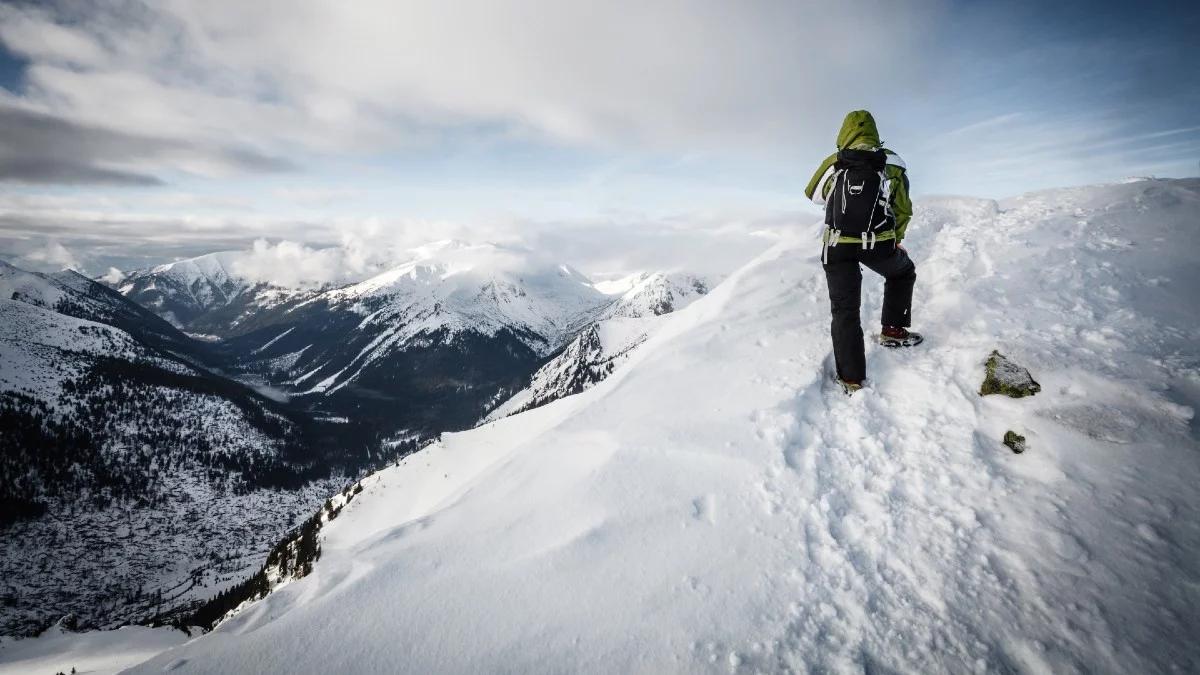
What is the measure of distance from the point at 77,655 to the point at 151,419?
182m

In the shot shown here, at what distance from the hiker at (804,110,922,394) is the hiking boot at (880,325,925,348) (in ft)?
3.23

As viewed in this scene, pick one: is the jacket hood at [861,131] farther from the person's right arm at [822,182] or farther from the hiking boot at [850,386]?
the hiking boot at [850,386]

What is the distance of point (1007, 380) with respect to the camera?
6.46m

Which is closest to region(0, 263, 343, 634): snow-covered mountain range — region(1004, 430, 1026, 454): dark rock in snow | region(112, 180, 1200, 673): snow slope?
region(112, 180, 1200, 673): snow slope

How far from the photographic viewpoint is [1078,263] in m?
8.98

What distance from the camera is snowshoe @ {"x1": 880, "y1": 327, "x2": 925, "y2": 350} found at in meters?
8.06

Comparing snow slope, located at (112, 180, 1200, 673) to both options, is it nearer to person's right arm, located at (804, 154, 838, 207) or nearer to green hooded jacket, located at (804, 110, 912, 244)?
green hooded jacket, located at (804, 110, 912, 244)

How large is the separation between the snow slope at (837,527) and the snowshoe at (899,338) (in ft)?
0.71

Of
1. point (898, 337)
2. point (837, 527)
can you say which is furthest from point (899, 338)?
point (837, 527)

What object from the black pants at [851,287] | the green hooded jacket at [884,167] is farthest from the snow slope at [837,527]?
the green hooded jacket at [884,167]

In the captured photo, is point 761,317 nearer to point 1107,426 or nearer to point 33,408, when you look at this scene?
point 1107,426

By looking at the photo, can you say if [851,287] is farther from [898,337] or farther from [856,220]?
[898,337]

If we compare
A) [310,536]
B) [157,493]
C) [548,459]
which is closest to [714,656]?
[548,459]

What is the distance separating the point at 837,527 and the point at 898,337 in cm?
450
